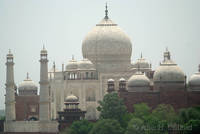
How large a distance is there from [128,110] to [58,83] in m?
8.67

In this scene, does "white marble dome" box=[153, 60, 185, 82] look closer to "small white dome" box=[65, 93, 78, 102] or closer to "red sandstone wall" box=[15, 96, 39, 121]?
"small white dome" box=[65, 93, 78, 102]

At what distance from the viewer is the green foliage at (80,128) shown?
79438 millimetres

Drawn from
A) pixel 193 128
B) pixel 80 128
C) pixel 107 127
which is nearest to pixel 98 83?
pixel 80 128

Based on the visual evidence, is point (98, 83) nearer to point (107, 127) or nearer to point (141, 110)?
point (141, 110)

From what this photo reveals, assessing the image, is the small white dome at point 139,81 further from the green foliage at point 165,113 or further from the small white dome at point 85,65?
the small white dome at point 85,65

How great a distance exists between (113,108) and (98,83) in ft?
25.0

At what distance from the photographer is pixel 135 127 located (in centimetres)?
7538

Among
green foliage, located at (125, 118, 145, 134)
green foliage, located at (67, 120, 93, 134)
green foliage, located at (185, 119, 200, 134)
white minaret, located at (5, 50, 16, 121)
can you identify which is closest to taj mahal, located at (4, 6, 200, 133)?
white minaret, located at (5, 50, 16, 121)

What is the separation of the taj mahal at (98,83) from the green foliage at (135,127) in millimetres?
7965

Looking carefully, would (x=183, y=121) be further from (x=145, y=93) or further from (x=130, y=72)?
(x=130, y=72)

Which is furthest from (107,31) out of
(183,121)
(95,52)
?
(183,121)

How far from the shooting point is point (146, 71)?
92.6 m

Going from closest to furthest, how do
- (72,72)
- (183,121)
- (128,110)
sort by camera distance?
(183,121) < (128,110) < (72,72)

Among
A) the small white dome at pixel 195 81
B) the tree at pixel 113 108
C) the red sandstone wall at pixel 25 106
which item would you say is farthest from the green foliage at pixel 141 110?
the red sandstone wall at pixel 25 106
